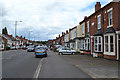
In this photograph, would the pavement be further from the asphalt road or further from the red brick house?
the red brick house

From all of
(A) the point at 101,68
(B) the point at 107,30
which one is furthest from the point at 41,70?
(B) the point at 107,30

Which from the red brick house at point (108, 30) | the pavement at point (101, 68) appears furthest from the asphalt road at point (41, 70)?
the red brick house at point (108, 30)

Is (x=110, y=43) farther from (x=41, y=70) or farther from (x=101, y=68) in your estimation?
(x=41, y=70)

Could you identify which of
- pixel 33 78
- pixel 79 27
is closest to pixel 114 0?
pixel 33 78

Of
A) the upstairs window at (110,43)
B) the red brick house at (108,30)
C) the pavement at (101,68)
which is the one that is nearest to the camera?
the pavement at (101,68)

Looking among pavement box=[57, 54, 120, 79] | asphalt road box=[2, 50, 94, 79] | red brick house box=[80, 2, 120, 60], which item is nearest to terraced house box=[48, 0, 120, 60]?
red brick house box=[80, 2, 120, 60]

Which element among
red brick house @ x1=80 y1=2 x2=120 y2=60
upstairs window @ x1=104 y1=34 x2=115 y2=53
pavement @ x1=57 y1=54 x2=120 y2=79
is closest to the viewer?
pavement @ x1=57 y1=54 x2=120 y2=79

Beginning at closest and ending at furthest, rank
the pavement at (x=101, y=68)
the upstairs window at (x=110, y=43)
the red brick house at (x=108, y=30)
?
1. the pavement at (x=101, y=68)
2. the red brick house at (x=108, y=30)
3. the upstairs window at (x=110, y=43)

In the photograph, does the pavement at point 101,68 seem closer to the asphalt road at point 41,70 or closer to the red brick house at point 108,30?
the asphalt road at point 41,70

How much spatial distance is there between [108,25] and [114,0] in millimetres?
3108

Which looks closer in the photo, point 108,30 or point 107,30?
point 108,30

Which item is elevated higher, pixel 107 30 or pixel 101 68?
pixel 107 30

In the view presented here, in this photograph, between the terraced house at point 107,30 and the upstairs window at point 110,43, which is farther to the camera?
the upstairs window at point 110,43

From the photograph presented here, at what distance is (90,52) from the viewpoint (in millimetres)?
25391
